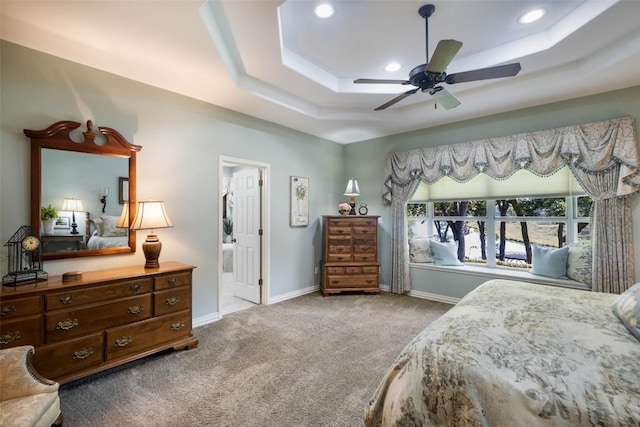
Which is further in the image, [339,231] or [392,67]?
[339,231]

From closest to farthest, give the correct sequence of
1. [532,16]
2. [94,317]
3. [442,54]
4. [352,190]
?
[442,54]
[94,317]
[532,16]
[352,190]

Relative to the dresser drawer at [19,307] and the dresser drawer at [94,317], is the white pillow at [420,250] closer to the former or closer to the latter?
the dresser drawer at [94,317]

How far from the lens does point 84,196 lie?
8.22 feet

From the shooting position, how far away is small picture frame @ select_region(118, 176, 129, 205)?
8.85 ft

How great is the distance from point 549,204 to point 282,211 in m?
3.60

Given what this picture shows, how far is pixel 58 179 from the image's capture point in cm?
238

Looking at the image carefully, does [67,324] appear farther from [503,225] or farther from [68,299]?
[503,225]

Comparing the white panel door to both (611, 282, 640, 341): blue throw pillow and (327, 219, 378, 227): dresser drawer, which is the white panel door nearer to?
(327, 219, 378, 227): dresser drawer

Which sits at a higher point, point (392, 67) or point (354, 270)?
point (392, 67)

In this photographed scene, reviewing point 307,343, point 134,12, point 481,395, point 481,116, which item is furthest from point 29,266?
point 481,116

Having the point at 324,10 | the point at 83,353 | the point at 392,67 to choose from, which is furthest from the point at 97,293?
the point at 392,67

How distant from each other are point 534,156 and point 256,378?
3.93 metres

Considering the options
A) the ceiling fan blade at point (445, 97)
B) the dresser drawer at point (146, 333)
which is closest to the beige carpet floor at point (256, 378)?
the dresser drawer at point (146, 333)

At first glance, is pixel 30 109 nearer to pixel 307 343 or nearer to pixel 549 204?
pixel 307 343
